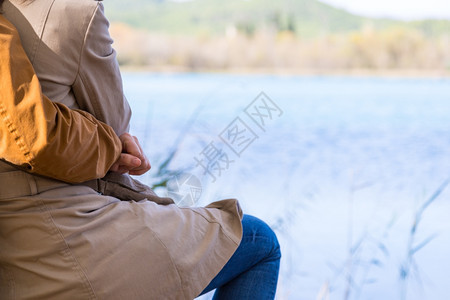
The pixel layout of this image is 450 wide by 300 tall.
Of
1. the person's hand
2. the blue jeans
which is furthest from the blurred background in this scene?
the person's hand

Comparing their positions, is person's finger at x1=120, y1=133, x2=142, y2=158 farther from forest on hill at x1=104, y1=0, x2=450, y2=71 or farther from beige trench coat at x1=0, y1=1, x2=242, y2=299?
forest on hill at x1=104, y1=0, x2=450, y2=71

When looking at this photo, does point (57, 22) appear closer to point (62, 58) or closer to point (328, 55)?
point (62, 58)

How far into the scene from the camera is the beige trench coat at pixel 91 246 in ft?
3.58

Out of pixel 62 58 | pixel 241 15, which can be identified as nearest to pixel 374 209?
pixel 62 58

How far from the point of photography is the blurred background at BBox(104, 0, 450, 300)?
13.9ft

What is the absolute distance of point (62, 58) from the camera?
1.11 meters

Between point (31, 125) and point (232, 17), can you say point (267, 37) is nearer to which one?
point (232, 17)

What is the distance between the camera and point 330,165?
6508 mm

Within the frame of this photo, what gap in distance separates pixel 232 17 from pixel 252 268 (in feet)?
30.3

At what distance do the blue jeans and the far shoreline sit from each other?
6.58 meters

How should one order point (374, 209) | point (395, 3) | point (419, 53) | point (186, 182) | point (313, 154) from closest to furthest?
point (186, 182) < point (374, 209) < point (313, 154) < point (419, 53) < point (395, 3)

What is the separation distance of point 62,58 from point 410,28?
386 inches

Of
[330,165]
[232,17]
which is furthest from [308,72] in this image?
[330,165]

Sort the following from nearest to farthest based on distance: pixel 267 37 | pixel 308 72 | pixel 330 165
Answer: pixel 330 165, pixel 267 37, pixel 308 72
